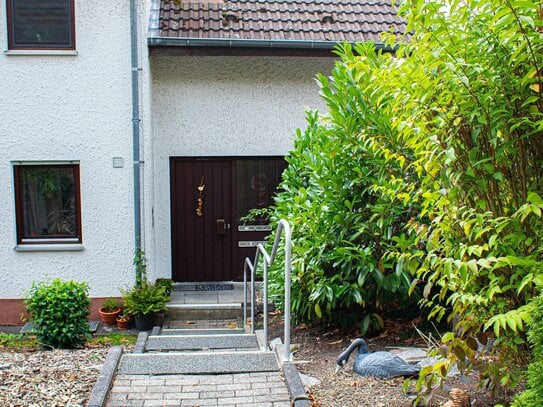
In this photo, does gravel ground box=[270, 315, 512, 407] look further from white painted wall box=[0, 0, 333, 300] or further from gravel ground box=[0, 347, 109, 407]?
white painted wall box=[0, 0, 333, 300]

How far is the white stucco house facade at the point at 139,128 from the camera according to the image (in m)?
8.75

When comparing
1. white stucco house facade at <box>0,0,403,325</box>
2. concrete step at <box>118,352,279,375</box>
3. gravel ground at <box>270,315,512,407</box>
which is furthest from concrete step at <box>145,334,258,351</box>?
white stucco house facade at <box>0,0,403,325</box>

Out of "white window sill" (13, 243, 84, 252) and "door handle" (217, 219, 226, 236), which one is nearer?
"white window sill" (13, 243, 84, 252)

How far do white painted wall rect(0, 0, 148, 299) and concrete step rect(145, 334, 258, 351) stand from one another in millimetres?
2412

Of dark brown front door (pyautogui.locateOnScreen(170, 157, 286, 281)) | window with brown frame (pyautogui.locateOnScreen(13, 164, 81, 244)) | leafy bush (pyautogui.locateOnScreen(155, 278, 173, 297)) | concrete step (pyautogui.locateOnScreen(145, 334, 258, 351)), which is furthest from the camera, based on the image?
dark brown front door (pyautogui.locateOnScreen(170, 157, 286, 281))

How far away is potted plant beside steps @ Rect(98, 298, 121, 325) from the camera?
28.4 ft

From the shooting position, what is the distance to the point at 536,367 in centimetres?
281

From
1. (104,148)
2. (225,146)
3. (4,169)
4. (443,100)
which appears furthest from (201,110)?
(443,100)

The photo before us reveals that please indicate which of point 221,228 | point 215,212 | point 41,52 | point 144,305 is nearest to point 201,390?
point 144,305

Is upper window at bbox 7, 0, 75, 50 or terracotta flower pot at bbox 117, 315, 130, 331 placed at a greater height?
upper window at bbox 7, 0, 75, 50

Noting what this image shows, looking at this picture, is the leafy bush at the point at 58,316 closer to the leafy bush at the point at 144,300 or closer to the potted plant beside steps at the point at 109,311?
the leafy bush at the point at 144,300

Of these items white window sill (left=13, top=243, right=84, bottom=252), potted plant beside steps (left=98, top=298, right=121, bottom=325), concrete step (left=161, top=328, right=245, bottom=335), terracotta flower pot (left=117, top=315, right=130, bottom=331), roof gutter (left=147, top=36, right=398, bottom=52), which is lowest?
concrete step (left=161, top=328, right=245, bottom=335)

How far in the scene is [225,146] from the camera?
1024cm

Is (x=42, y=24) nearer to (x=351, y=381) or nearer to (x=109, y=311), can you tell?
(x=109, y=311)
